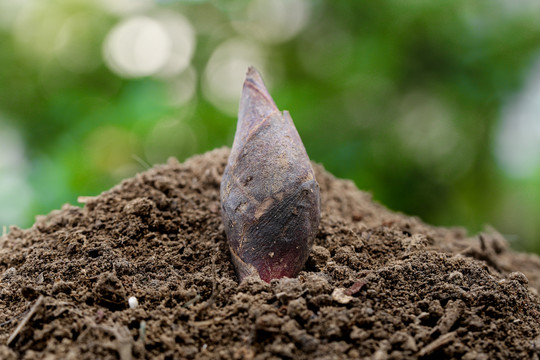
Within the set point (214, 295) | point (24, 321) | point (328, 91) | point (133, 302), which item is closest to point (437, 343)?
point (214, 295)

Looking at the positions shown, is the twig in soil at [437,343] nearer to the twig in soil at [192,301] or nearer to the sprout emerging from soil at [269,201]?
the sprout emerging from soil at [269,201]

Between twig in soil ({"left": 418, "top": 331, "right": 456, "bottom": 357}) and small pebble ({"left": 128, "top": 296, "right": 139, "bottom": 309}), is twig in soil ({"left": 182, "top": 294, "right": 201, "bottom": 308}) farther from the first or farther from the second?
twig in soil ({"left": 418, "top": 331, "right": 456, "bottom": 357})

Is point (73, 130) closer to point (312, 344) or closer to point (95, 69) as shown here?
point (95, 69)

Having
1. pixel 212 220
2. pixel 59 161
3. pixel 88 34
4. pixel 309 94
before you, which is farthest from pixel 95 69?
pixel 212 220

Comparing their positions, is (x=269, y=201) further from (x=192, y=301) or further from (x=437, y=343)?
(x=437, y=343)

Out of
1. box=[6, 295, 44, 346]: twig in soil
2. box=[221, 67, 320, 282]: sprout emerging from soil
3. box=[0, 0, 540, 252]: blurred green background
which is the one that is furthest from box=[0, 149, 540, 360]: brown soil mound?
box=[0, 0, 540, 252]: blurred green background

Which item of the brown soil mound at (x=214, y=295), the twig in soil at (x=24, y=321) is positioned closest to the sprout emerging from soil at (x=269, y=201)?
the brown soil mound at (x=214, y=295)
